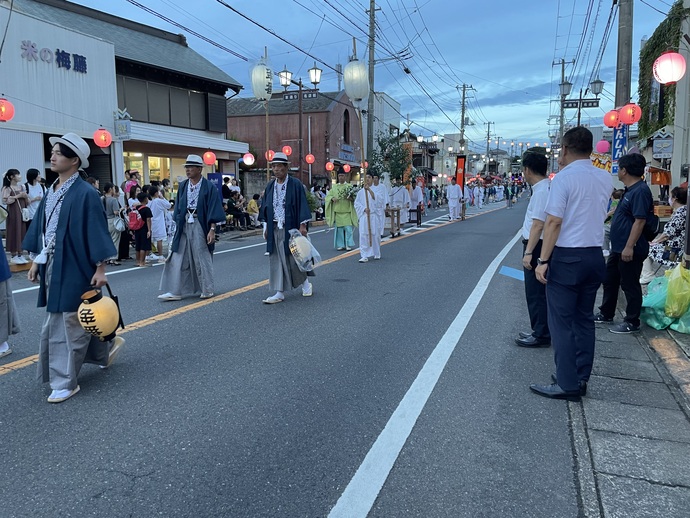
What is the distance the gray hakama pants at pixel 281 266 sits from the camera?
22.4 feet

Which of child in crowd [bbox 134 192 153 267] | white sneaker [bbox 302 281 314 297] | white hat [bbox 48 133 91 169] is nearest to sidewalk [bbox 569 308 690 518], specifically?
white sneaker [bbox 302 281 314 297]

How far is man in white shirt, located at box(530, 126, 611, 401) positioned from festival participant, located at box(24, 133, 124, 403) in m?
3.20

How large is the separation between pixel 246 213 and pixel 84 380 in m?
14.1

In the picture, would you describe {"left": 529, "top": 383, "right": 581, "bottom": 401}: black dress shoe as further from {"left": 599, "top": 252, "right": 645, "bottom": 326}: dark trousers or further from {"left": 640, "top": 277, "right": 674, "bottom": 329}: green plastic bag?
{"left": 640, "top": 277, "right": 674, "bottom": 329}: green plastic bag

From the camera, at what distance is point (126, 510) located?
2473 millimetres

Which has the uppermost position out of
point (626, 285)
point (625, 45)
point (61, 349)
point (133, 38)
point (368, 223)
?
point (133, 38)

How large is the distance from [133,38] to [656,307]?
21530 millimetres

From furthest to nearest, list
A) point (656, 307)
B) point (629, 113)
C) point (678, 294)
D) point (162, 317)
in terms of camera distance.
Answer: point (629, 113), point (162, 317), point (656, 307), point (678, 294)

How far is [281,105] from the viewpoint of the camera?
3778cm

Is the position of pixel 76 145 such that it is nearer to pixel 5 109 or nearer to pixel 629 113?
pixel 5 109

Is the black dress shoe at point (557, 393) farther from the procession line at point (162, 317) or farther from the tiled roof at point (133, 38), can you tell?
the tiled roof at point (133, 38)

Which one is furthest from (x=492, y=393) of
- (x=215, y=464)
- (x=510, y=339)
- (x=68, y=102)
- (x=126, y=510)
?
(x=68, y=102)

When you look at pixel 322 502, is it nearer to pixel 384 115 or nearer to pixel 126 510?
pixel 126 510

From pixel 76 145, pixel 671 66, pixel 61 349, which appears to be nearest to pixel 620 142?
pixel 671 66
